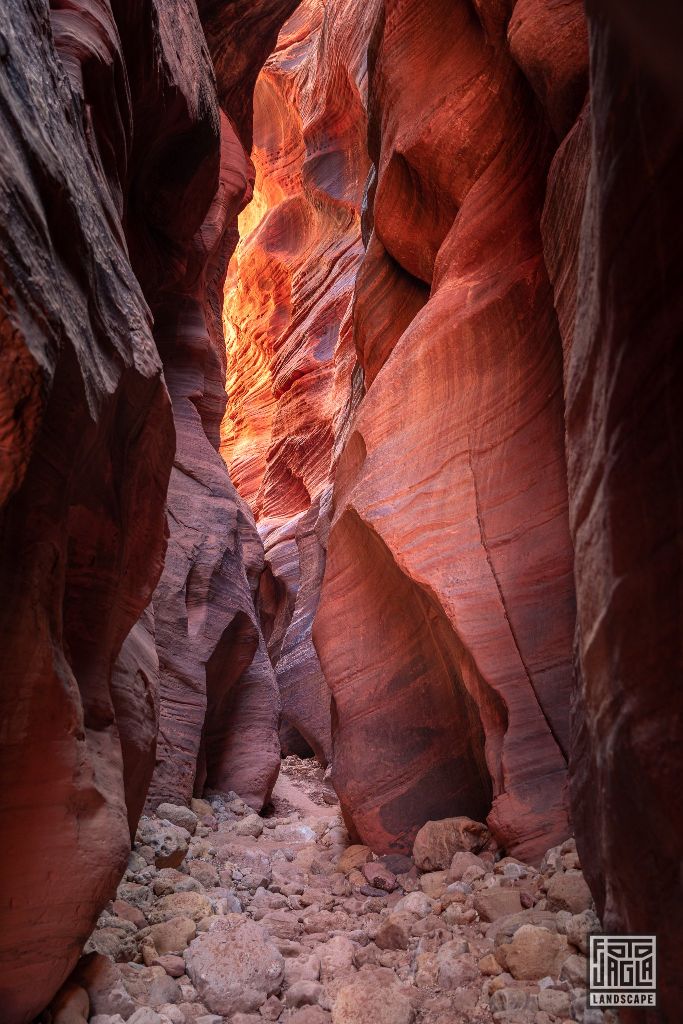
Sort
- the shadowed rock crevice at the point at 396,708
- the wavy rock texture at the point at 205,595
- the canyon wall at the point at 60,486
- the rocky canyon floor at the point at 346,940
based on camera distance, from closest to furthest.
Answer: the canyon wall at the point at 60,486 → the rocky canyon floor at the point at 346,940 → the shadowed rock crevice at the point at 396,708 → the wavy rock texture at the point at 205,595

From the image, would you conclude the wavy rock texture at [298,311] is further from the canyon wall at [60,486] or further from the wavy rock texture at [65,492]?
the canyon wall at [60,486]

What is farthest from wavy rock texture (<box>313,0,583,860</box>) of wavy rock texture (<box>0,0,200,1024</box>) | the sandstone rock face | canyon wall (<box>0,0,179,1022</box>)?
canyon wall (<box>0,0,179,1022</box>)

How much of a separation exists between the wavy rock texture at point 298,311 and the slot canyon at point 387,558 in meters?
4.40

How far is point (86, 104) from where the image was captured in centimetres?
447

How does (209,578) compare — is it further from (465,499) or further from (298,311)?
(298,311)

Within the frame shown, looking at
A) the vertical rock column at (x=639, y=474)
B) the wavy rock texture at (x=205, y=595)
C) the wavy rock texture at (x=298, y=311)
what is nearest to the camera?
the vertical rock column at (x=639, y=474)

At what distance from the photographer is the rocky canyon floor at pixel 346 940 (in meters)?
3.51

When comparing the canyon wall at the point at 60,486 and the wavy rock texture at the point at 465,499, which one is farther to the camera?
the wavy rock texture at the point at 465,499

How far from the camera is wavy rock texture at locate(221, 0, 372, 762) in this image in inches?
600

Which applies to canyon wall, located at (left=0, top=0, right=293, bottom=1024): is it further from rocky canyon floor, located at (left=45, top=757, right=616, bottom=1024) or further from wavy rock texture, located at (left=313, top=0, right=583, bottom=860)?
wavy rock texture, located at (left=313, top=0, right=583, bottom=860)

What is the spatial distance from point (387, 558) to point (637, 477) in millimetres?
4477

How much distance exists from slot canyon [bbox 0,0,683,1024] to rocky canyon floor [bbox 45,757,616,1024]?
24 millimetres

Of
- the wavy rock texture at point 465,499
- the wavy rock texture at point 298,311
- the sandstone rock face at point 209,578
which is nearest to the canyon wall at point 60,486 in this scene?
the wavy rock texture at point 465,499

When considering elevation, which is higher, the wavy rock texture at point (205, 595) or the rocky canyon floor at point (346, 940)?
the wavy rock texture at point (205, 595)
